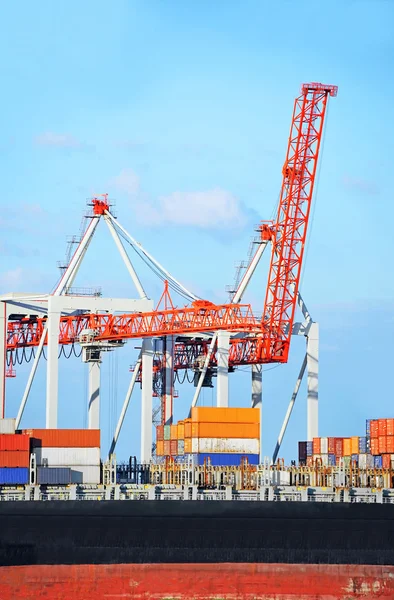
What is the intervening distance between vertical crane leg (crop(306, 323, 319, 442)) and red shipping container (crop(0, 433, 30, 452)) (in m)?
26.0

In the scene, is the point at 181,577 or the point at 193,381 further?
the point at 193,381

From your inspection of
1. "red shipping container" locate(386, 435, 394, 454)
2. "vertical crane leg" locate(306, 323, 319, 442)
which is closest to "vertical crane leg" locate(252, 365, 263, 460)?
"vertical crane leg" locate(306, 323, 319, 442)

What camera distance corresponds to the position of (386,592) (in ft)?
187

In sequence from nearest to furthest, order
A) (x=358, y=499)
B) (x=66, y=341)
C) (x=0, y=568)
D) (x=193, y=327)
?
(x=0, y=568), (x=358, y=499), (x=193, y=327), (x=66, y=341)

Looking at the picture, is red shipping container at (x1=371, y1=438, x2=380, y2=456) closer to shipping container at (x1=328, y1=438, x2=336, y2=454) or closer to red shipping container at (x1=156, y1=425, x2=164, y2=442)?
shipping container at (x1=328, y1=438, x2=336, y2=454)

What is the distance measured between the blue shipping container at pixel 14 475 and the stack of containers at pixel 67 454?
81cm

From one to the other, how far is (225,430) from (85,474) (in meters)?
7.45

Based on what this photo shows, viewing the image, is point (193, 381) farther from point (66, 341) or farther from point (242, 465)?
point (242, 465)

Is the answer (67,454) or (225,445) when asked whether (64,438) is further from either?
(225,445)

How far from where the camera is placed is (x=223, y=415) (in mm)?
62719

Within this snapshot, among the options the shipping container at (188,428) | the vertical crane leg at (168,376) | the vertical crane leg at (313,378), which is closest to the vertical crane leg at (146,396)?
the vertical crane leg at (168,376)

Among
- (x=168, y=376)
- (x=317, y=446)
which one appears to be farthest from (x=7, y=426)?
(x=168, y=376)

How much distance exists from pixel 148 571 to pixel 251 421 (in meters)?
10.8

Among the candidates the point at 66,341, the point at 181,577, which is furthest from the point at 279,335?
the point at 181,577
